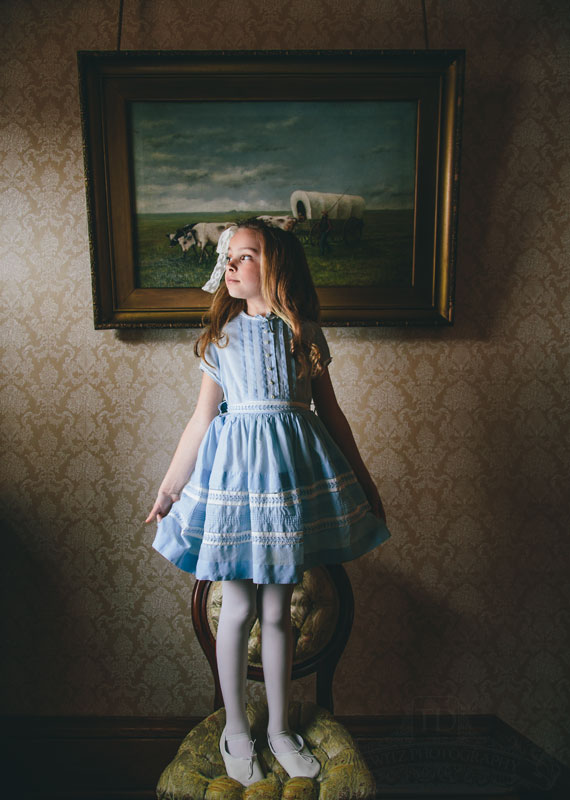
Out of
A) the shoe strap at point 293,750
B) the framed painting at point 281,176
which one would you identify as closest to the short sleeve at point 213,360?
the framed painting at point 281,176

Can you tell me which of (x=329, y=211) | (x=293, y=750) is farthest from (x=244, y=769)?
(x=329, y=211)

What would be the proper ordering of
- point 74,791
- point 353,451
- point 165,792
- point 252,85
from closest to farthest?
point 165,792 < point 353,451 < point 252,85 < point 74,791

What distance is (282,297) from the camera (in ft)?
4.03

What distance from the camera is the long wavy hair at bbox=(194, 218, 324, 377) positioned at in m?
1.23

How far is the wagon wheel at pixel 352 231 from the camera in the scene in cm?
166

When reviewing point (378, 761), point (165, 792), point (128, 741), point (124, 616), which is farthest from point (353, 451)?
point (128, 741)

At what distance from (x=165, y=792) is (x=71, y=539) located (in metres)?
0.90

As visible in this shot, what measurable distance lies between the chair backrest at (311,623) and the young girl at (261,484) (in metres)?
0.21

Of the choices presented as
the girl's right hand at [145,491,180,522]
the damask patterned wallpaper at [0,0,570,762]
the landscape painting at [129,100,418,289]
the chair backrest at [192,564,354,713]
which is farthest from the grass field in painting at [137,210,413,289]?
the chair backrest at [192,564,354,713]

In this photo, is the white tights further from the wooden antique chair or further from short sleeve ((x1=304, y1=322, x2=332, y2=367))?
short sleeve ((x1=304, y1=322, x2=332, y2=367))

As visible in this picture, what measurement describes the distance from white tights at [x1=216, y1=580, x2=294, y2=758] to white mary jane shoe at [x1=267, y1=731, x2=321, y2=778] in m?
0.02

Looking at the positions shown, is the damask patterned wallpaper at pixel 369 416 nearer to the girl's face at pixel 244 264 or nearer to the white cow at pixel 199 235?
the white cow at pixel 199 235

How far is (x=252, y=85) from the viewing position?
1.59 metres

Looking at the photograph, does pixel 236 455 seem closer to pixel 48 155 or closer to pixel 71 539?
pixel 71 539
